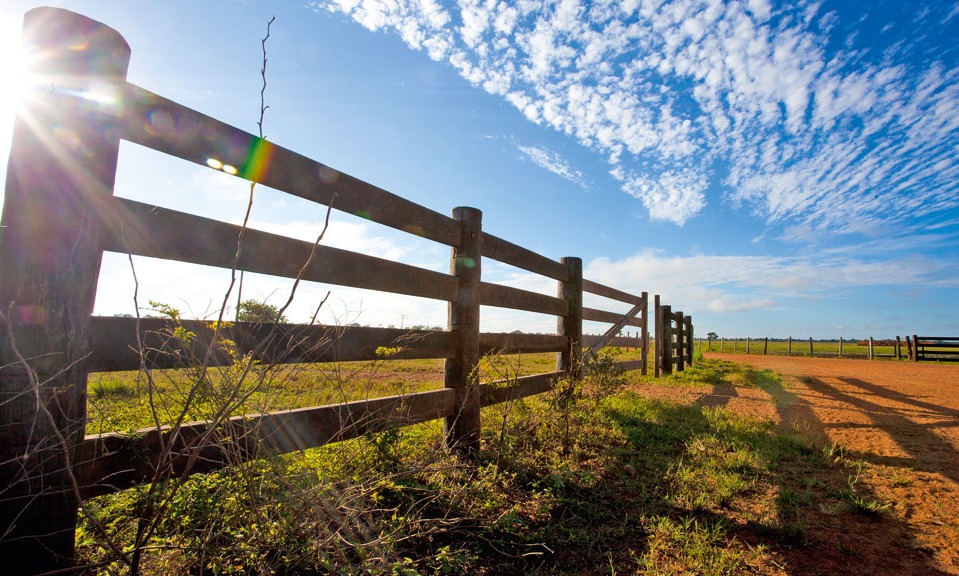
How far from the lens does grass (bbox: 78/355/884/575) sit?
170 cm

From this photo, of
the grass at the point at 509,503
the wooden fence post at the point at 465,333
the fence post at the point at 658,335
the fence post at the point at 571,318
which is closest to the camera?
the grass at the point at 509,503

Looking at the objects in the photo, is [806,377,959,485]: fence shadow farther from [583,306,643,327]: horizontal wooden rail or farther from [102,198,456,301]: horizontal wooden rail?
[102,198,456,301]: horizontal wooden rail

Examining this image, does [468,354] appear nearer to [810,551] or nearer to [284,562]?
[284,562]

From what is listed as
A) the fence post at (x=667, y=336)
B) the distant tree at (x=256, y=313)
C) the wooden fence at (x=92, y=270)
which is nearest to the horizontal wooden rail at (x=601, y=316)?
the fence post at (x=667, y=336)

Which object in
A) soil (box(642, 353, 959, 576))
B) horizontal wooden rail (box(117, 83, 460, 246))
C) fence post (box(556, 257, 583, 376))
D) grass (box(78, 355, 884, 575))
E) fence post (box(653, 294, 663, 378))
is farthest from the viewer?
fence post (box(653, 294, 663, 378))

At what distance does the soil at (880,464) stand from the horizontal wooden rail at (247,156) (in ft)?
9.61

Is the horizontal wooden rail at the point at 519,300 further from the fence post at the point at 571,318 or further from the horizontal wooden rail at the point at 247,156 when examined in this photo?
the horizontal wooden rail at the point at 247,156

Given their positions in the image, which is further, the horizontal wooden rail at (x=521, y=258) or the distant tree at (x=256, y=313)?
the horizontal wooden rail at (x=521, y=258)

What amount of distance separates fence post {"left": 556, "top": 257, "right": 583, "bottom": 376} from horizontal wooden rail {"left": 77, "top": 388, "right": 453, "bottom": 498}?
267cm

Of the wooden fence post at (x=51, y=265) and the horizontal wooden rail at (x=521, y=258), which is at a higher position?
the horizontal wooden rail at (x=521, y=258)

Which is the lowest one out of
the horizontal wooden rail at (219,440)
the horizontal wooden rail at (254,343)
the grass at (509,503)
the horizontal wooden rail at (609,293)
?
the grass at (509,503)

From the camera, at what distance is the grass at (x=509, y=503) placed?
5.58ft

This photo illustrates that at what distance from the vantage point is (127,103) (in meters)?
1.76

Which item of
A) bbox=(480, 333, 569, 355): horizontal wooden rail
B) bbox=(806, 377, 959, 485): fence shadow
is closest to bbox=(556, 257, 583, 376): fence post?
bbox=(480, 333, 569, 355): horizontal wooden rail
